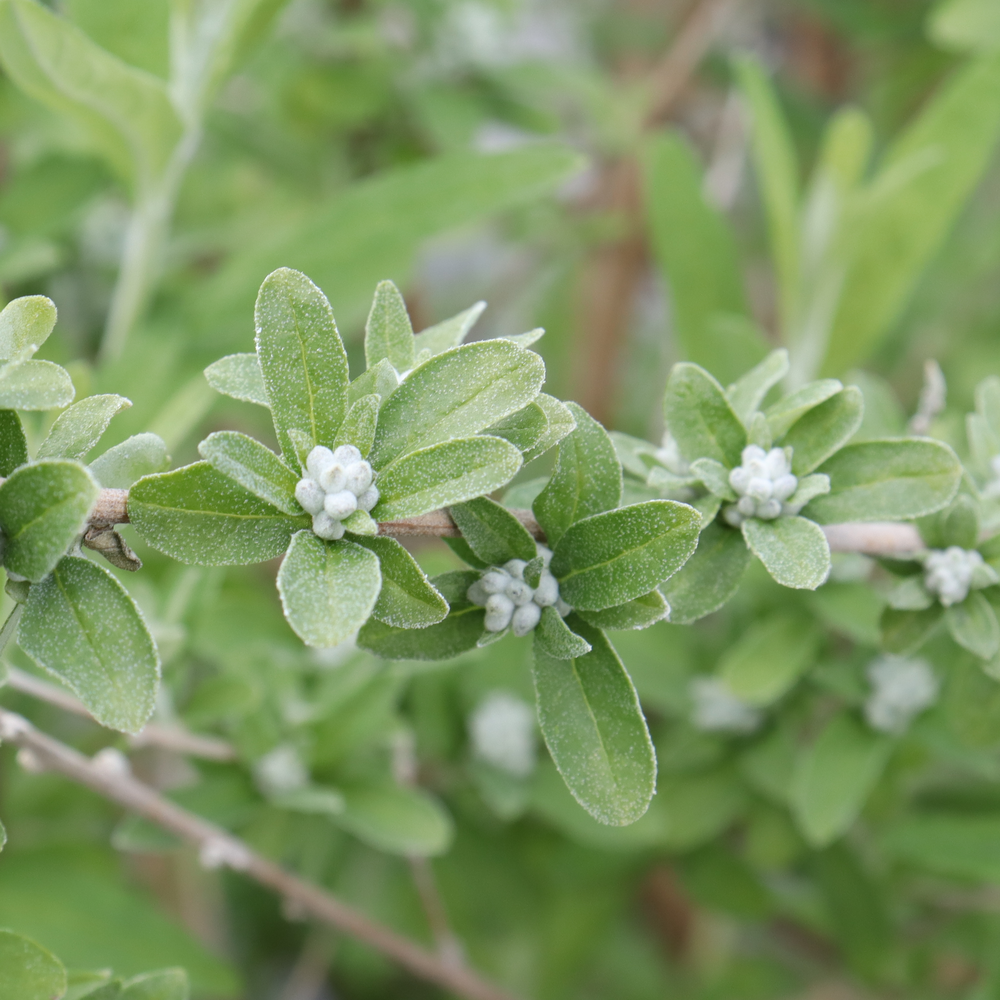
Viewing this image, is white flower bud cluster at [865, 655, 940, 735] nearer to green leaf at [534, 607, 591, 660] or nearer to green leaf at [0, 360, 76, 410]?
green leaf at [534, 607, 591, 660]

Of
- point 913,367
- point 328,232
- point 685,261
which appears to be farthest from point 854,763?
point 913,367

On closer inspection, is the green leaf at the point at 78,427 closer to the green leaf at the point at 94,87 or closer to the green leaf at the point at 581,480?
the green leaf at the point at 581,480

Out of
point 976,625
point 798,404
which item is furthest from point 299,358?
point 976,625

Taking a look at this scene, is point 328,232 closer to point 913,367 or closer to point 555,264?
point 555,264

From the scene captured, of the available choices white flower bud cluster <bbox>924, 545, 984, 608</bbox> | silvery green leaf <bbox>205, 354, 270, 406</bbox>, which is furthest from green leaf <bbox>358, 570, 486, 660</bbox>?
white flower bud cluster <bbox>924, 545, 984, 608</bbox>

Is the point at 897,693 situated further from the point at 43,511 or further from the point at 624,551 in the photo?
the point at 43,511

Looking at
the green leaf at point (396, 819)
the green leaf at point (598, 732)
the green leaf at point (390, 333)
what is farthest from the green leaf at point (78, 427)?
the green leaf at point (396, 819)
